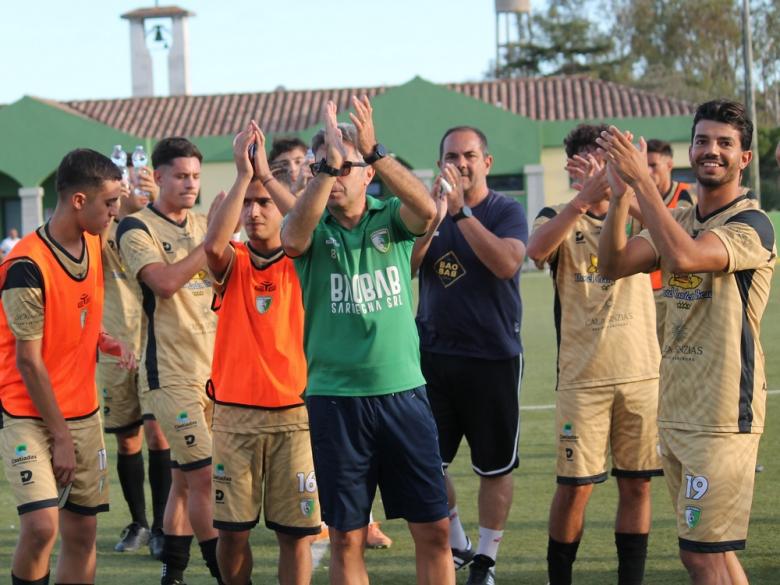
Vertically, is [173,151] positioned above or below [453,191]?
above

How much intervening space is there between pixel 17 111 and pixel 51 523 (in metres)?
40.7

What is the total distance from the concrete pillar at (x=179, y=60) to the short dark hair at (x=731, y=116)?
50132 millimetres

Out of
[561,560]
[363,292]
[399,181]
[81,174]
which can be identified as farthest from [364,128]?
[561,560]

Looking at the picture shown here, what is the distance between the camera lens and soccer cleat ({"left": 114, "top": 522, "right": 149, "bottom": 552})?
7078 millimetres

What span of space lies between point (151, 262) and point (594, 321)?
233 cm

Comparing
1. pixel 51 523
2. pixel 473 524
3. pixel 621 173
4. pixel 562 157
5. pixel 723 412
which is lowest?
pixel 473 524

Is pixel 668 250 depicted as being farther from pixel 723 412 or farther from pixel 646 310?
pixel 646 310

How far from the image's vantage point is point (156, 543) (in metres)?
6.96

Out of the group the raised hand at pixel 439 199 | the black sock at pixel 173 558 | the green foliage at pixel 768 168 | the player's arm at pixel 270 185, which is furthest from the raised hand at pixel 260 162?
the green foliage at pixel 768 168

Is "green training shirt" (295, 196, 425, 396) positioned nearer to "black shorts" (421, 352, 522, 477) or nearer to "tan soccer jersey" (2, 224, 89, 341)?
"tan soccer jersey" (2, 224, 89, 341)

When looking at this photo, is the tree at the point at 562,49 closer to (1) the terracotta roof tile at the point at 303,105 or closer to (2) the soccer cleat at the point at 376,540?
(1) the terracotta roof tile at the point at 303,105

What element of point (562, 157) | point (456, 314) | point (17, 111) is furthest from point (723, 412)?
point (17, 111)

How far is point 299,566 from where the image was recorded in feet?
17.6

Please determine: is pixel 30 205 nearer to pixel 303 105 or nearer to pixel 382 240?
pixel 303 105
